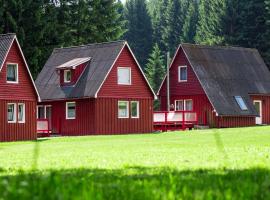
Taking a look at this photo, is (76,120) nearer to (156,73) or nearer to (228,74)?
(228,74)

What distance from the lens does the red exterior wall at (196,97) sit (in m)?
59.2

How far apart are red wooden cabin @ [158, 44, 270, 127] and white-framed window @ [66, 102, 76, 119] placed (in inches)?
440

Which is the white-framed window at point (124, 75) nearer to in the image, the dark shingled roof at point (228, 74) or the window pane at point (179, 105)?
the dark shingled roof at point (228, 74)

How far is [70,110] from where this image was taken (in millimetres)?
54375

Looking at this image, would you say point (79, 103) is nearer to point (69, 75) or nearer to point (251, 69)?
point (69, 75)

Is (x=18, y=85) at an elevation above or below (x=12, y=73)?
below

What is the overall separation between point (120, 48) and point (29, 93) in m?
8.65

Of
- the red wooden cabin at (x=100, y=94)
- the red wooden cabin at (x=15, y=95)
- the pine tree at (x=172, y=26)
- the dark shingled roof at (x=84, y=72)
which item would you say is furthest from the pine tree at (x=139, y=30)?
the red wooden cabin at (x=15, y=95)

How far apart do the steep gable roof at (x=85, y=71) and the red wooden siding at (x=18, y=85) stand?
5731mm

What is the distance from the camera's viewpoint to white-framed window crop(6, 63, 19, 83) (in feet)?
149

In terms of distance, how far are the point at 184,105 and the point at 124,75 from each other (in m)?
10.5

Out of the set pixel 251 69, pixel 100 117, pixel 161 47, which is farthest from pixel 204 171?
pixel 161 47

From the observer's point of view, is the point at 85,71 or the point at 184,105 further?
the point at 184,105

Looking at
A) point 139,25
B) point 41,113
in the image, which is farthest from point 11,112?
point 139,25
